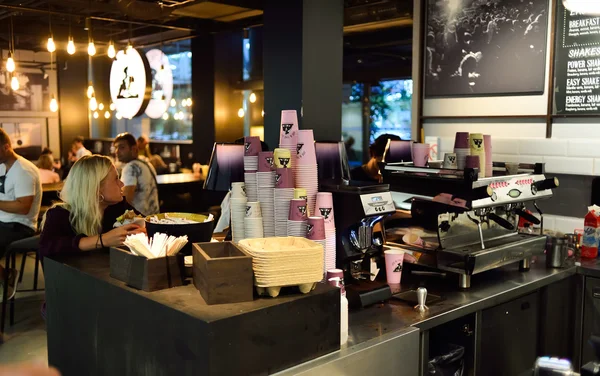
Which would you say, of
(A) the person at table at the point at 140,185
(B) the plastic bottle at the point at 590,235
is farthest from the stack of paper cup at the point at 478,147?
(A) the person at table at the point at 140,185

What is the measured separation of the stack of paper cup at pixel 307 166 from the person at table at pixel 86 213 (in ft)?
2.67

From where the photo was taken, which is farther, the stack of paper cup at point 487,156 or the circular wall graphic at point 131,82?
the circular wall graphic at point 131,82

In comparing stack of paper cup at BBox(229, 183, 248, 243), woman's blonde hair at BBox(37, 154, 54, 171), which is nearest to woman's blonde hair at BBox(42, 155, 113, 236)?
stack of paper cup at BBox(229, 183, 248, 243)

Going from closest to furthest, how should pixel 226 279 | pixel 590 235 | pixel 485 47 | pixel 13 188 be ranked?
pixel 226 279 → pixel 590 235 → pixel 485 47 → pixel 13 188

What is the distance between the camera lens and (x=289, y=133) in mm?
2357

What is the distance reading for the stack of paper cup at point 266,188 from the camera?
2.27 metres

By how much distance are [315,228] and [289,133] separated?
446 millimetres

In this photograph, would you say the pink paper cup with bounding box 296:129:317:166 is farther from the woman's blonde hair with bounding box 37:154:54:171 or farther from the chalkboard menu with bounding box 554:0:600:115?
the woman's blonde hair with bounding box 37:154:54:171

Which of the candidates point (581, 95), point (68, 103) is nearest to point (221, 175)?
point (581, 95)

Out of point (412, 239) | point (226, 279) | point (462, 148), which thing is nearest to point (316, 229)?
point (226, 279)

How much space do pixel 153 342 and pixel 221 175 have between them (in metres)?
1.05

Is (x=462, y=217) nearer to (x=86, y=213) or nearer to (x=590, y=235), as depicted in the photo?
(x=590, y=235)

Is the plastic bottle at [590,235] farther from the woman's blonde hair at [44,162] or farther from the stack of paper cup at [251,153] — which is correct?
the woman's blonde hair at [44,162]

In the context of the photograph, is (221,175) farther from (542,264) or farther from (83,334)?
(542,264)
